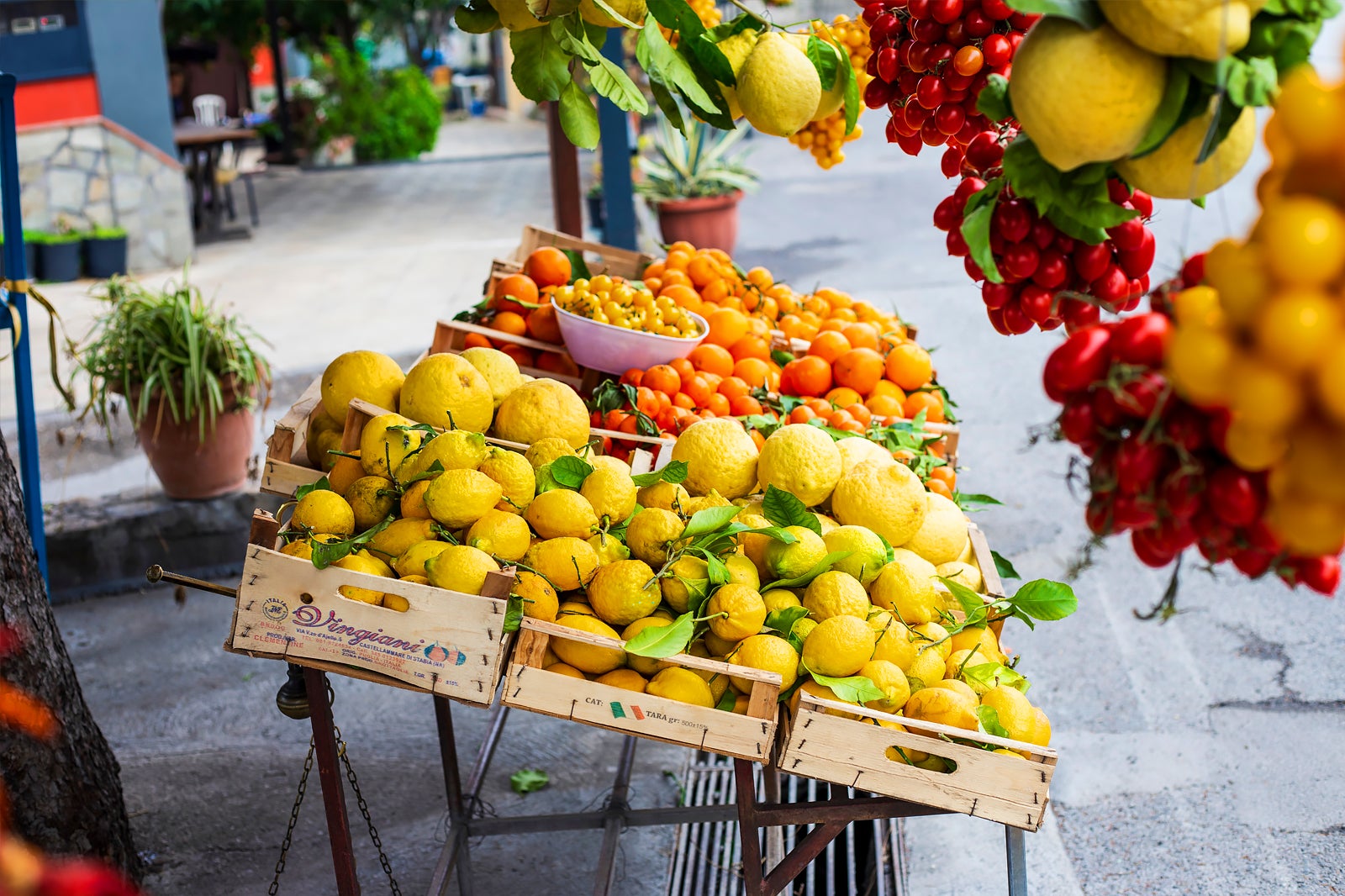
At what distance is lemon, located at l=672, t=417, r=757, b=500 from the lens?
2.16 meters

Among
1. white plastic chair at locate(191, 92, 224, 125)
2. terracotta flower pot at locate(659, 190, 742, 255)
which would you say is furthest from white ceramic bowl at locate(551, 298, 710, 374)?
white plastic chair at locate(191, 92, 224, 125)

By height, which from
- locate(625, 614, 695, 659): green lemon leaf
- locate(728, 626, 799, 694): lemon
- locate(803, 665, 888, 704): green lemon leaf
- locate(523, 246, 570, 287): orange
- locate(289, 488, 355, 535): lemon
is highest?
locate(523, 246, 570, 287): orange

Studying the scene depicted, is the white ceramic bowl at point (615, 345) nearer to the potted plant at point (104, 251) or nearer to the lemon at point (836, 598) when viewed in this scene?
the lemon at point (836, 598)

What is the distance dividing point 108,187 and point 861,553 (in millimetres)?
7849

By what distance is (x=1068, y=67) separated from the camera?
933mm

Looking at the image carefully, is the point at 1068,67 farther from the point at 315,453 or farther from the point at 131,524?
the point at 131,524

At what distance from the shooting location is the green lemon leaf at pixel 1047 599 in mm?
1771

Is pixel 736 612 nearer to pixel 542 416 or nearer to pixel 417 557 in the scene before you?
pixel 417 557

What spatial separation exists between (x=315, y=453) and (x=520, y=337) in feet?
2.55

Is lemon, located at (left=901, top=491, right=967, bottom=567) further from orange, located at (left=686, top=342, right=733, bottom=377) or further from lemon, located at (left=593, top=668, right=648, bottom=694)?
orange, located at (left=686, top=342, right=733, bottom=377)

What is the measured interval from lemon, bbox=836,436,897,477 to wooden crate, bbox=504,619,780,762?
67 cm

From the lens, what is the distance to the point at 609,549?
6.29ft

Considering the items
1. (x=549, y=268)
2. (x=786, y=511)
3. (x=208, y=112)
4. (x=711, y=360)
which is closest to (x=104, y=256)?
(x=208, y=112)

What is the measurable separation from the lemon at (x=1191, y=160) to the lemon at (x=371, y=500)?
1.44 meters
